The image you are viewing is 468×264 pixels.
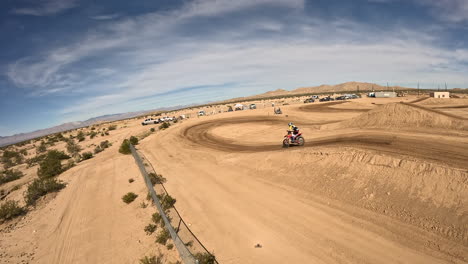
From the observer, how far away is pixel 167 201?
1221cm

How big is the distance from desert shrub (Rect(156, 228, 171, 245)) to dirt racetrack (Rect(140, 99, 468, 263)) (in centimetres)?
115

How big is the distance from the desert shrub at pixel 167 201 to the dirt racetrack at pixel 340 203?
0.44 metres

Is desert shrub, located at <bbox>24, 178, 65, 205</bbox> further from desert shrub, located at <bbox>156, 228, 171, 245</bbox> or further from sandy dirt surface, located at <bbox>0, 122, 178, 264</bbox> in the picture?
desert shrub, located at <bbox>156, 228, 171, 245</bbox>

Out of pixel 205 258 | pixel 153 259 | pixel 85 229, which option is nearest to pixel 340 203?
pixel 205 258

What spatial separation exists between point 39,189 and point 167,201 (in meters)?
11.7

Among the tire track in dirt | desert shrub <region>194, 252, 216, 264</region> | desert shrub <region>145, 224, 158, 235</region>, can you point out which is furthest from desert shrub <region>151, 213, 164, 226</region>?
the tire track in dirt

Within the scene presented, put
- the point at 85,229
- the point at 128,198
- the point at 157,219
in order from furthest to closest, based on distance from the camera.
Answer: the point at 128,198
the point at 85,229
the point at 157,219

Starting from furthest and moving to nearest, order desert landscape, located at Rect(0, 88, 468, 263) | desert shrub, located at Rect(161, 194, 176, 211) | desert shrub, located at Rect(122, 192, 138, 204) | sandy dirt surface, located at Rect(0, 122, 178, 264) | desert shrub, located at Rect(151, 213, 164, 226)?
desert shrub, located at Rect(122, 192, 138, 204) < desert shrub, located at Rect(161, 194, 176, 211) < desert shrub, located at Rect(151, 213, 164, 226) < sandy dirt surface, located at Rect(0, 122, 178, 264) < desert landscape, located at Rect(0, 88, 468, 263)

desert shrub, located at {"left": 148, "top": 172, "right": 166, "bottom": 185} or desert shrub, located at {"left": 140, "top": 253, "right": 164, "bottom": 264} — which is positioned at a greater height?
desert shrub, located at {"left": 148, "top": 172, "right": 166, "bottom": 185}

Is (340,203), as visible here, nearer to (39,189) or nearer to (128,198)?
(128,198)

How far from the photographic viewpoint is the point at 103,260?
8586mm

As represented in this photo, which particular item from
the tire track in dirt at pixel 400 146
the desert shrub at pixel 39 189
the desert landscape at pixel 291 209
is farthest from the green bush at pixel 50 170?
the tire track in dirt at pixel 400 146

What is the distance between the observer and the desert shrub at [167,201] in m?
11.8

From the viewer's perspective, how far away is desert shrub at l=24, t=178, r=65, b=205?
15.7 metres
